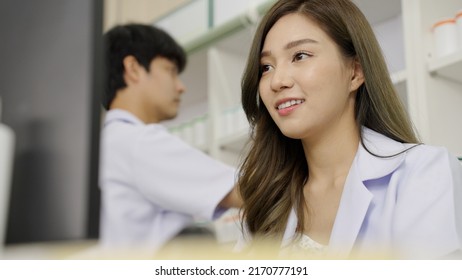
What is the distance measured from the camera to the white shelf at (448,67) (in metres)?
0.97

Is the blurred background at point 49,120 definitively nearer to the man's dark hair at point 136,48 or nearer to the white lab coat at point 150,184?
the man's dark hair at point 136,48

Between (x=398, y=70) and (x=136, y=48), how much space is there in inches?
19.6

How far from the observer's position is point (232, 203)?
3.67ft

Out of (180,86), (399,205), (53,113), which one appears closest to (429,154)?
(399,205)

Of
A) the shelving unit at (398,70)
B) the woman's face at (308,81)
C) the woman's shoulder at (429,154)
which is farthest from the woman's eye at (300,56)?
the woman's shoulder at (429,154)

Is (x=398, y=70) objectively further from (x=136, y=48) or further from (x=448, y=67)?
(x=136, y=48)

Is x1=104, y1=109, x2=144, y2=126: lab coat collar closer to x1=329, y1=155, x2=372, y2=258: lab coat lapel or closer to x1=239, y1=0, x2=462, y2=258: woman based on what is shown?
x1=239, y1=0, x2=462, y2=258: woman

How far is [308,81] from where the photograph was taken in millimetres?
1001

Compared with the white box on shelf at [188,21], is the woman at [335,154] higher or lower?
lower

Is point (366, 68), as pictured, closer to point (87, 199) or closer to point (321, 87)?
point (321, 87)

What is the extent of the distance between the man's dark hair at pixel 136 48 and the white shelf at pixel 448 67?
18.9 inches

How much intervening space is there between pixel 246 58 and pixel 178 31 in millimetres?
158
